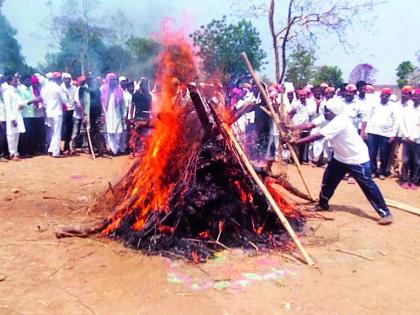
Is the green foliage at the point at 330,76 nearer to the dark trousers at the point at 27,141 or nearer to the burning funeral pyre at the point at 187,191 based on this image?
the dark trousers at the point at 27,141

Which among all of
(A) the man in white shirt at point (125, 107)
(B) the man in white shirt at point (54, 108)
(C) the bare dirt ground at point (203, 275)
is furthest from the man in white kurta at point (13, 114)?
(C) the bare dirt ground at point (203, 275)

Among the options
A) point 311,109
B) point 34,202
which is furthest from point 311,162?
point 34,202

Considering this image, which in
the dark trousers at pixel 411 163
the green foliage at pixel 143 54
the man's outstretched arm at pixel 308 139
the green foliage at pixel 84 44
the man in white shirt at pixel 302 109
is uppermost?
the green foliage at pixel 84 44

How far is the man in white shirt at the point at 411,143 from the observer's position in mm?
9766

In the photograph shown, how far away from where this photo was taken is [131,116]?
1227 centimetres

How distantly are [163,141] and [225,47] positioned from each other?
754 centimetres

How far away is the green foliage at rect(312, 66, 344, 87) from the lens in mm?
24984

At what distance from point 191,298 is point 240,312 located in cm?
51

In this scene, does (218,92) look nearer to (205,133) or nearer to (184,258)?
(205,133)

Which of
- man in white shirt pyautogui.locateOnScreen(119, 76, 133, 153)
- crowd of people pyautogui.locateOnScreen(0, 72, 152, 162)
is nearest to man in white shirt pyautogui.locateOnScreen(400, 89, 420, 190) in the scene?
crowd of people pyautogui.locateOnScreen(0, 72, 152, 162)

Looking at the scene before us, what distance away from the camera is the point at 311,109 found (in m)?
12.1

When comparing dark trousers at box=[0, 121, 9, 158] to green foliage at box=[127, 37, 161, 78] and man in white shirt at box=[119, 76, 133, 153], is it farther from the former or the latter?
green foliage at box=[127, 37, 161, 78]

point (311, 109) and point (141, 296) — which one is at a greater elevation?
point (311, 109)

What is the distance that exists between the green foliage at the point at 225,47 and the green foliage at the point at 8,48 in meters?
4.59
